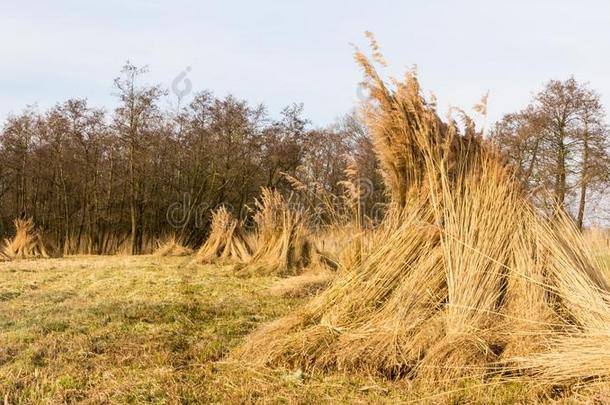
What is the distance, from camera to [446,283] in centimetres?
408

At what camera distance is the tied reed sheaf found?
139 inches

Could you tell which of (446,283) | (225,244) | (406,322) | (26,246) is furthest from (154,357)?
(26,246)

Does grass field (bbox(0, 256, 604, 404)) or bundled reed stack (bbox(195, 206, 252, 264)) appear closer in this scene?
grass field (bbox(0, 256, 604, 404))

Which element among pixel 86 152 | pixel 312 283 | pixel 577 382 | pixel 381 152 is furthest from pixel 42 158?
pixel 577 382

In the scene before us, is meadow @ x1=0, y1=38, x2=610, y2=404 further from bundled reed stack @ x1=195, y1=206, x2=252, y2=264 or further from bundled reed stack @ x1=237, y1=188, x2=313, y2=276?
bundled reed stack @ x1=195, y1=206, x2=252, y2=264

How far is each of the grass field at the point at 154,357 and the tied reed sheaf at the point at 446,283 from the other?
20cm

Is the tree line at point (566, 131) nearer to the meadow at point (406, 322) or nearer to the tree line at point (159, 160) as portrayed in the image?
the tree line at point (159, 160)

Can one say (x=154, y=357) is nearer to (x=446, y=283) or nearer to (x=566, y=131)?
(x=446, y=283)

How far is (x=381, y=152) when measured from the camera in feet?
14.5

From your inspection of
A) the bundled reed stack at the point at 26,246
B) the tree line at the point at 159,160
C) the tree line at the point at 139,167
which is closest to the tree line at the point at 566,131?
the tree line at the point at 159,160

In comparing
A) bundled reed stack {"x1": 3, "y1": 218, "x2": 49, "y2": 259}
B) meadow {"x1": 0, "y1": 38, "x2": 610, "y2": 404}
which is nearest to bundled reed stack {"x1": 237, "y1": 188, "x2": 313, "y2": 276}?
meadow {"x1": 0, "y1": 38, "x2": 610, "y2": 404}

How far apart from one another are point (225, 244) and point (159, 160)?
35.6 feet

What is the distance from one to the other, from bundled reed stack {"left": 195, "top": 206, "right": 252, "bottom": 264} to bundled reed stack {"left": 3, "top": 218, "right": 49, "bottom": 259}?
5137mm

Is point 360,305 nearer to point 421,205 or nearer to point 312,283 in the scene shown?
point 421,205
